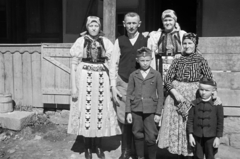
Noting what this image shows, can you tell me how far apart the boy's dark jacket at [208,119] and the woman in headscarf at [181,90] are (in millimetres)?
173

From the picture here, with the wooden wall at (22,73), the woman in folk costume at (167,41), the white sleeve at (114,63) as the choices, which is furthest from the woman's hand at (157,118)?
the wooden wall at (22,73)

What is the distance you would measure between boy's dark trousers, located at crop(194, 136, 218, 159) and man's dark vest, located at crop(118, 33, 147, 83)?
3.82ft

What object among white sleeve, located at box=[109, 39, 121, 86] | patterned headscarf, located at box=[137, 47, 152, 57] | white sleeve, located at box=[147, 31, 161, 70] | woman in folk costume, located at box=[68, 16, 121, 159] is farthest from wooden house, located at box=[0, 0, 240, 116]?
patterned headscarf, located at box=[137, 47, 152, 57]

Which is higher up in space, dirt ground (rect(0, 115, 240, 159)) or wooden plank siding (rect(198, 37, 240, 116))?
wooden plank siding (rect(198, 37, 240, 116))

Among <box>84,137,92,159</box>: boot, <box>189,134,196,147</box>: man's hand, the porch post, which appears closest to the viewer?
<box>189,134,196,147</box>: man's hand

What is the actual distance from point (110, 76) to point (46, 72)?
1.93m

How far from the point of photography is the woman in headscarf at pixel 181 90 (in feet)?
10.0

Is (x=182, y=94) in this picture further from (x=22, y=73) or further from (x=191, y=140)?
(x=22, y=73)

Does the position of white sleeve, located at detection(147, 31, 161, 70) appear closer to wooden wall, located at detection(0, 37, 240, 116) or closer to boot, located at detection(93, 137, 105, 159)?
wooden wall, located at detection(0, 37, 240, 116)

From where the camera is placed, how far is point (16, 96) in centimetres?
530

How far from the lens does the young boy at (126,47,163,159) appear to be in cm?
317

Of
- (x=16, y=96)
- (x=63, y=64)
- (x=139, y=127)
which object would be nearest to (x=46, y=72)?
(x=63, y=64)

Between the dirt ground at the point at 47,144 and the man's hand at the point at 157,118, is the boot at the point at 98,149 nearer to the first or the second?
the dirt ground at the point at 47,144

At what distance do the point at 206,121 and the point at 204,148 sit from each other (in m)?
0.36
